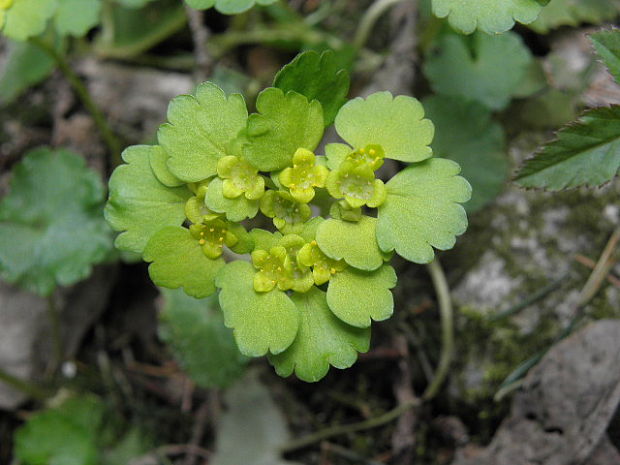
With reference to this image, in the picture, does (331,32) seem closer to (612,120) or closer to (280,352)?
(612,120)

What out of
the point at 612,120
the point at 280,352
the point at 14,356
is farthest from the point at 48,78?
the point at 612,120

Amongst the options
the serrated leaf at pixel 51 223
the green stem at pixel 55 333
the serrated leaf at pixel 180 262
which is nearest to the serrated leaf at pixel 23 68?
the serrated leaf at pixel 51 223

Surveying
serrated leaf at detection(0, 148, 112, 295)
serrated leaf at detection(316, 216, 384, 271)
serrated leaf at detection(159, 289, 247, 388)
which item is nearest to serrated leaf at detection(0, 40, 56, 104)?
serrated leaf at detection(0, 148, 112, 295)

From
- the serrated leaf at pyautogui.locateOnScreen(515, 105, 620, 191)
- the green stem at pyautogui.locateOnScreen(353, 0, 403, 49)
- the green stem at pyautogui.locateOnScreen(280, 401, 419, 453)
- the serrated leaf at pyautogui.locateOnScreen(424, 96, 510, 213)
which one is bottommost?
the green stem at pyautogui.locateOnScreen(280, 401, 419, 453)

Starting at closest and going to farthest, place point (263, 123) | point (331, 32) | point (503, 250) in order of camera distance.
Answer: point (263, 123), point (503, 250), point (331, 32)

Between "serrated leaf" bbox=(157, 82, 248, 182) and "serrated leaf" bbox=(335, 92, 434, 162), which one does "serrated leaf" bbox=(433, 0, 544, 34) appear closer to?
"serrated leaf" bbox=(335, 92, 434, 162)
